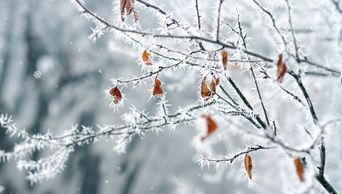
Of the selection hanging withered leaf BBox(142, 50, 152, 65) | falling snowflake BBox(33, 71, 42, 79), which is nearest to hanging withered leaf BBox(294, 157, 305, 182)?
hanging withered leaf BBox(142, 50, 152, 65)

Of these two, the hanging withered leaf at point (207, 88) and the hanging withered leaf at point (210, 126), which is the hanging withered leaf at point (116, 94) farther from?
the hanging withered leaf at point (210, 126)

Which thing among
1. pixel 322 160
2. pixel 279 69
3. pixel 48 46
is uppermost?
pixel 48 46

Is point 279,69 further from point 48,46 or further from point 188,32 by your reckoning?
point 48,46

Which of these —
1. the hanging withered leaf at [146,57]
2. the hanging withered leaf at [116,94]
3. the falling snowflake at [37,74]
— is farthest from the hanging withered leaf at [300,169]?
the falling snowflake at [37,74]

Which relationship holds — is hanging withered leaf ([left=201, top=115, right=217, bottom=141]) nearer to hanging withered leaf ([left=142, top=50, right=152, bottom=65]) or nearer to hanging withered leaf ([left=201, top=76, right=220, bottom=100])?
hanging withered leaf ([left=201, top=76, right=220, bottom=100])

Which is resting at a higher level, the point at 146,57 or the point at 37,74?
the point at 37,74

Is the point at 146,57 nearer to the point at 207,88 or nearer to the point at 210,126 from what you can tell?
the point at 207,88

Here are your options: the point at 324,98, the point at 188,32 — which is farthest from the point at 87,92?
the point at 188,32

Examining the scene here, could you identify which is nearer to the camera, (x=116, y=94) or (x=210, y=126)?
(x=210, y=126)

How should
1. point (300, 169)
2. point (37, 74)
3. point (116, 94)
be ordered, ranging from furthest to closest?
point (37, 74) < point (116, 94) < point (300, 169)

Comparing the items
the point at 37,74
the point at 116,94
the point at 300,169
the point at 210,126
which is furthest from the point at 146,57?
the point at 37,74

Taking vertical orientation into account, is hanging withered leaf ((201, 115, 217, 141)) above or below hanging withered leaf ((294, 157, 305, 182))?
above
